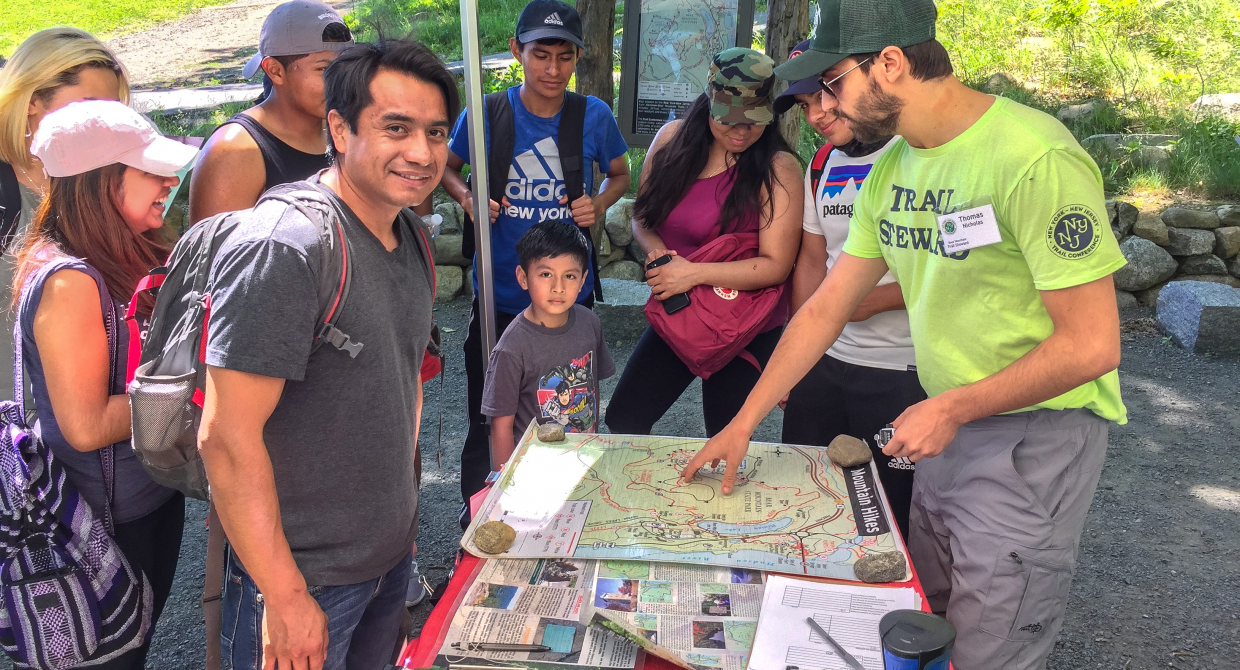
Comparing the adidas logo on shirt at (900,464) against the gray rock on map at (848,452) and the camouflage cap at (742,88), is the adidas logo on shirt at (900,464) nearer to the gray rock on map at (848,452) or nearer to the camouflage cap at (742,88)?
the gray rock on map at (848,452)

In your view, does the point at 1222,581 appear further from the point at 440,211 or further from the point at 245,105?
the point at 245,105

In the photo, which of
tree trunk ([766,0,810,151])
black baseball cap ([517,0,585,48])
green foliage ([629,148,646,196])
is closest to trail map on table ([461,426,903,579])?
black baseball cap ([517,0,585,48])

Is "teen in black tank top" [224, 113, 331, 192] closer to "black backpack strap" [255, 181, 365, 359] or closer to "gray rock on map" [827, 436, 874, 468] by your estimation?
"black backpack strap" [255, 181, 365, 359]

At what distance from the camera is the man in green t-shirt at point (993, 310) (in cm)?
145

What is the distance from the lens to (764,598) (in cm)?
144

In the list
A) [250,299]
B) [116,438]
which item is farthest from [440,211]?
[250,299]

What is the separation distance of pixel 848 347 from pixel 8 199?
6.87ft

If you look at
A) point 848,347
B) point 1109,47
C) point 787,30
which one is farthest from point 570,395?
point 1109,47

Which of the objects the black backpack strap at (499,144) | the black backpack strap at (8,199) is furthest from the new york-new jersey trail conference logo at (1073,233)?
the black backpack strap at (8,199)

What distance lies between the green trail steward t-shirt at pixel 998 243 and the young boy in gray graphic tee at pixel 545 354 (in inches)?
41.0

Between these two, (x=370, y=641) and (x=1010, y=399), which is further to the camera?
(x=370, y=641)

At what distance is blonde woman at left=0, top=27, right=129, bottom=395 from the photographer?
6.21 ft

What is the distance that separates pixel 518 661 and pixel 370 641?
589 millimetres

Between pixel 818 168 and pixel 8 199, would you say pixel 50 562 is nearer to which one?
pixel 8 199
